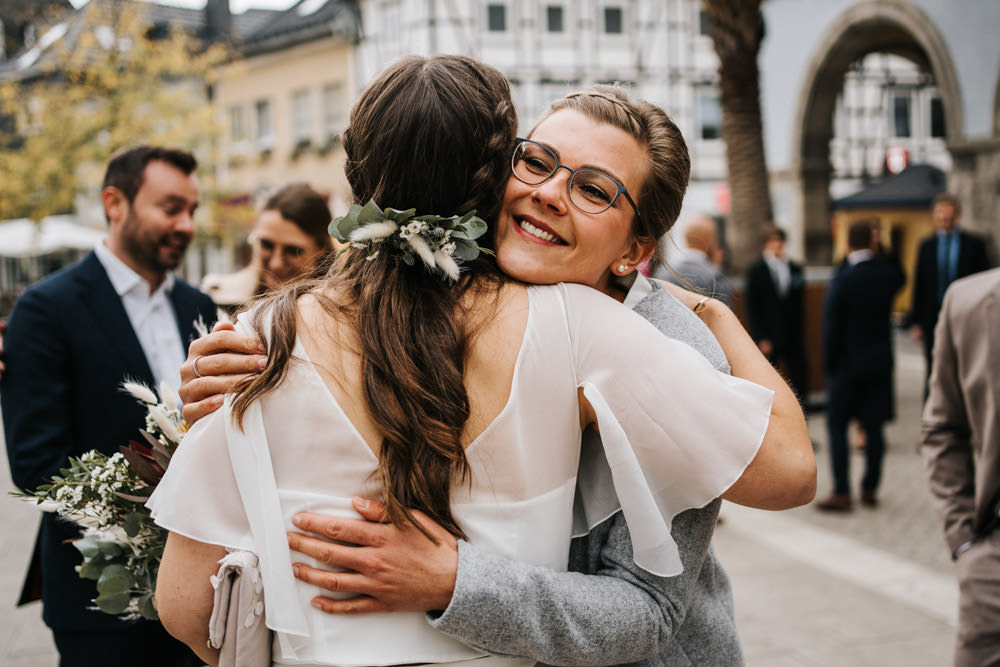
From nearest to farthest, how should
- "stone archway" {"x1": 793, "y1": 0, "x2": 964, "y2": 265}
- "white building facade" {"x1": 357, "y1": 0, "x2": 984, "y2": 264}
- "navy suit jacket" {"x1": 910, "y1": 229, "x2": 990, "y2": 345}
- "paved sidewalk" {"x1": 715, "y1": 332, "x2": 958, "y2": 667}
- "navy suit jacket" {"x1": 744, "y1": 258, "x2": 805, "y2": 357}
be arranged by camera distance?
"paved sidewalk" {"x1": 715, "y1": 332, "x2": 958, "y2": 667}, "navy suit jacket" {"x1": 910, "y1": 229, "x2": 990, "y2": 345}, "navy suit jacket" {"x1": 744, "y1": 258, "x2": 805, "y2": 357}, "stone archway" {"x1": 793, "y1": 0, "x2": 964, "y2": 265}, "white building facade" {"x1": 357, "y1": 0, "x2": 984, "y2": 264}

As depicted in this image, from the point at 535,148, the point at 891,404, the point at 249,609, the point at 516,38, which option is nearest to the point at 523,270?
the point at 535,148

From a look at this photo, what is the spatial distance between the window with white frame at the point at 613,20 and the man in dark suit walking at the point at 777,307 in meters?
19.5

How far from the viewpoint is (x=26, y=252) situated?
20.9m

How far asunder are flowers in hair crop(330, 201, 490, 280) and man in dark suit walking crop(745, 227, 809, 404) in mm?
7996

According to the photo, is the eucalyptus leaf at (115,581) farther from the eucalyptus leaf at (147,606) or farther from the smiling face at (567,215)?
the smiling face at (567,215)

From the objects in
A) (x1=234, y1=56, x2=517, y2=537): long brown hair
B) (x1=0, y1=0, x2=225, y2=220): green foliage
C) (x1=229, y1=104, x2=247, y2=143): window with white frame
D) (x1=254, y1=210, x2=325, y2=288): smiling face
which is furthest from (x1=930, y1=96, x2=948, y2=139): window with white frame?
(x1=234, y1=56, x2=517, y2=537): long brown hair

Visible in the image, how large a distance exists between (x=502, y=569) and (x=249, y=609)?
0.42 meters

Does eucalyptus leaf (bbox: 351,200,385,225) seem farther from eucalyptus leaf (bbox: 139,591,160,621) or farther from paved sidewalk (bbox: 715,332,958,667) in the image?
paved sidewalk (bbox: 715,332,958,667)

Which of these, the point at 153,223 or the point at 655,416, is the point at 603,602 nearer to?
the point at 655,416

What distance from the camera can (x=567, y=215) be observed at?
1659 millimetres

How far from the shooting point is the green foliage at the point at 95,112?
64.2 ft

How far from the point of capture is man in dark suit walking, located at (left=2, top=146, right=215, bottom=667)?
2.73 meters

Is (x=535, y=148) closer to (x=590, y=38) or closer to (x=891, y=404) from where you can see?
(x=891, y=404)

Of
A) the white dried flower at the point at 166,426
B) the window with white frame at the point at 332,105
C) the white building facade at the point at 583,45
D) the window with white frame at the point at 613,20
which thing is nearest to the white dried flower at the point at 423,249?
the white dried flower at the point at 166,426
